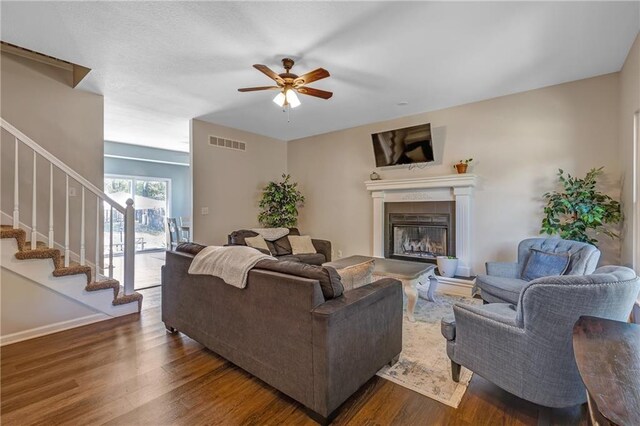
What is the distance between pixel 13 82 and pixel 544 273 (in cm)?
632

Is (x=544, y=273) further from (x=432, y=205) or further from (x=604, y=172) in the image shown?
(x=432, y=205)

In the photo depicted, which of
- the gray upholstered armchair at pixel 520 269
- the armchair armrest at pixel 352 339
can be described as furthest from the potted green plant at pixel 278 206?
the armchair armrest at pixel 352 339

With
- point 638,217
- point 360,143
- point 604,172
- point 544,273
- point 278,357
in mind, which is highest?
point 360,143

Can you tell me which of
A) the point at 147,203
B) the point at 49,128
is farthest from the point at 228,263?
the point at 147,203

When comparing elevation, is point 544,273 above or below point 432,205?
below

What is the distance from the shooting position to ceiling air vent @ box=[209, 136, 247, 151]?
5297mm

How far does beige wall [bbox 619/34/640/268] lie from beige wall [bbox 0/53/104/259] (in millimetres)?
6122

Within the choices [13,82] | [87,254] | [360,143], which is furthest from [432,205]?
[13,82]

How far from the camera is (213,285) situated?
2.34 meters

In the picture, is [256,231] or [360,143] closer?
[256,231]

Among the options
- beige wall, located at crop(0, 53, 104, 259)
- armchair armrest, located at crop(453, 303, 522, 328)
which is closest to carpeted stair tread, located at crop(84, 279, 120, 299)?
beige wall, located at crop(0, 53, 104, 259)

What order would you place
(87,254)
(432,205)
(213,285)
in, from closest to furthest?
(213,285)
(87,254)
(432,205)

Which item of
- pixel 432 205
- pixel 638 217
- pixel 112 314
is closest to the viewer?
pixel 638 217

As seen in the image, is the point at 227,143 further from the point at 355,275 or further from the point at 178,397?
the point at 178,397
